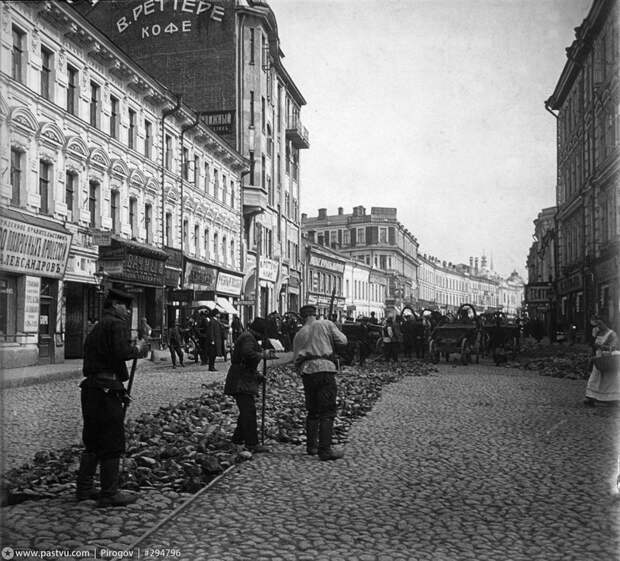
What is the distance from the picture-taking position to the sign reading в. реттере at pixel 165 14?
16500 millimetres

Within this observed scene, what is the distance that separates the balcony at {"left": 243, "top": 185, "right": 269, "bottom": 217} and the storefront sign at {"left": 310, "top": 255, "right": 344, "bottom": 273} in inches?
767

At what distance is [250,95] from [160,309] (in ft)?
42.7

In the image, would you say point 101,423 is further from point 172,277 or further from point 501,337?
point 172,277

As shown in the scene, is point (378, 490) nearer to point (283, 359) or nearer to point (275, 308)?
point (283, 359)

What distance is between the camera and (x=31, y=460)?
718cm

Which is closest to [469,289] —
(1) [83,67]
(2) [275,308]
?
(2) [275,308]

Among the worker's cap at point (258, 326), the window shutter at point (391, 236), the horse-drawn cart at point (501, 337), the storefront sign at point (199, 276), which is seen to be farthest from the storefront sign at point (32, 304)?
the window shutter at point (391, 236)

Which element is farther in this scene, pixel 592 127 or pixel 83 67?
pixel 83 67

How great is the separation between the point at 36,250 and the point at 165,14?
25.5ft

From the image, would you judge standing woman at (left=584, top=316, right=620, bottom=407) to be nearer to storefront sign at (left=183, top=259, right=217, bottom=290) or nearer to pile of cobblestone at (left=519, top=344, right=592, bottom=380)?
pile of cobblestone at (left=519, top=344, right=592, bottom=380)

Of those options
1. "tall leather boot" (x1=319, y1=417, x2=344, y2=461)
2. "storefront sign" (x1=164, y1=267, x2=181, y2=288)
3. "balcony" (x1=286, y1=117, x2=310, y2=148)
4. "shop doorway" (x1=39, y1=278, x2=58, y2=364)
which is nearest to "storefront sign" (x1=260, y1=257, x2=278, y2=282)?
"storefront sign" (x1=164, y1=267, x2=181, y2=288)

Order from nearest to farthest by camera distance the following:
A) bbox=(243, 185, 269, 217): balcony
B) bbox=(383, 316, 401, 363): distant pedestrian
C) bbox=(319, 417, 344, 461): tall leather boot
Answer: bbox=(319, 417, 344, 461): tall leather boot < bbox=(383, 316, 401, 363): distant pedestrian < bbox=(243, 185, 269, 217): balcony

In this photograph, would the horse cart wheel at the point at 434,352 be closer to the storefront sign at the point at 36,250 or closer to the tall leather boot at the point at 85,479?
the storefront sign at the point at 36,250

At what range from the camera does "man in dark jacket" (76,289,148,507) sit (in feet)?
18.1
